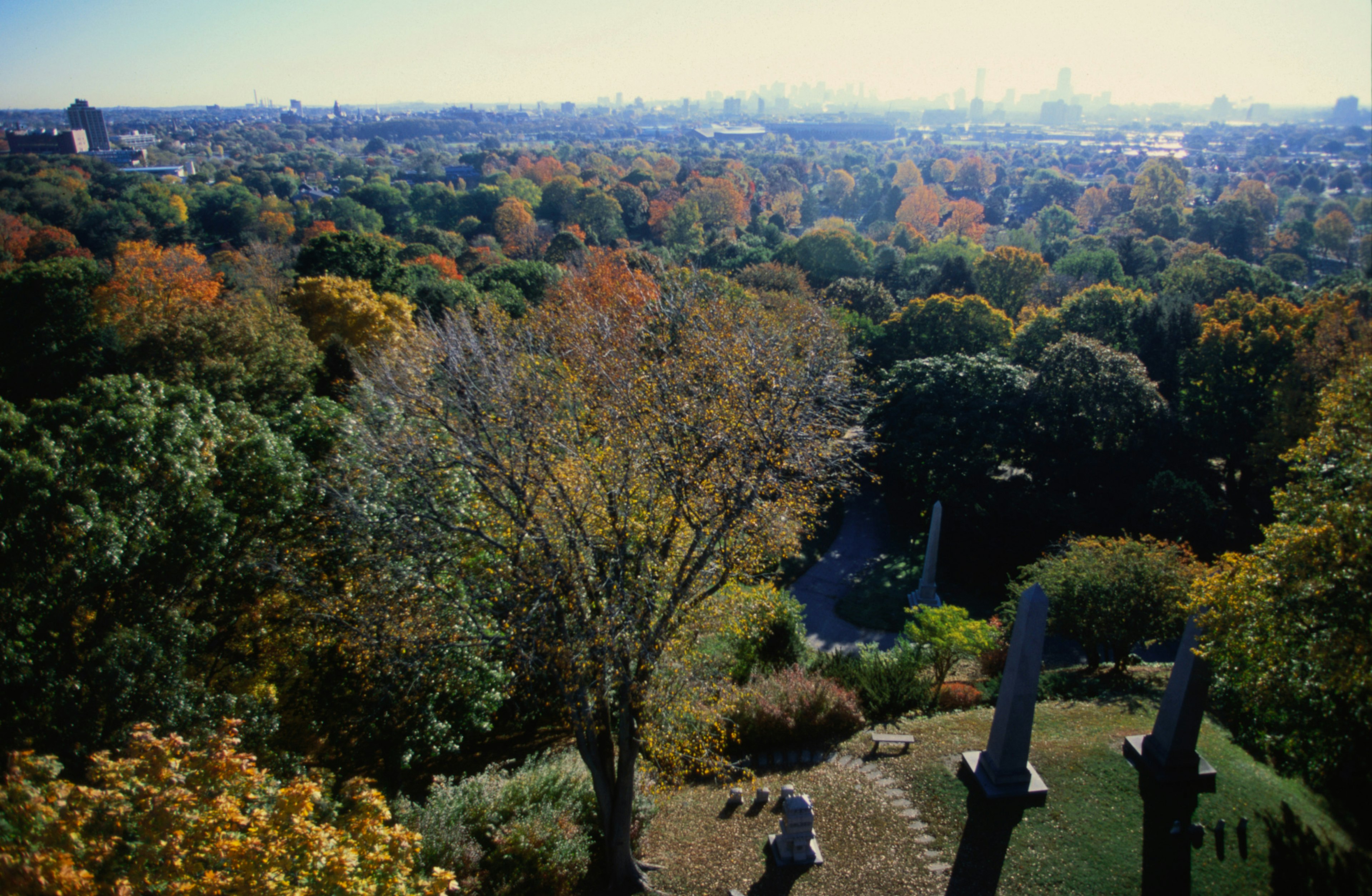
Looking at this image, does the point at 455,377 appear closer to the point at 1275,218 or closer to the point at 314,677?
the point at 314,677

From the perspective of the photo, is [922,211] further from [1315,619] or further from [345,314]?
[1315,619]

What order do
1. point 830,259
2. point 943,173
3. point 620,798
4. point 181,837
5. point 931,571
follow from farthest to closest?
point 943,173 → point 830,259 → point 931,571 → point 620,798 → point 181,837

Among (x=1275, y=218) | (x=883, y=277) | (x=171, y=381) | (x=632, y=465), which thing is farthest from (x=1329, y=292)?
(x=1275, y=218)

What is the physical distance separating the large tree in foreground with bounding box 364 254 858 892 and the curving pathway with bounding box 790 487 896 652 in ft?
26.3

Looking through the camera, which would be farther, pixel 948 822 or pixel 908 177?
pixel 908 177

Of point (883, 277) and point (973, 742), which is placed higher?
point (883, 277)

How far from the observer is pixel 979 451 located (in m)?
23.6

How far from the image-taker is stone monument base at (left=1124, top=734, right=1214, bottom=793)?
1061 centimetres

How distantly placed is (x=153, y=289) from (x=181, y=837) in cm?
2845

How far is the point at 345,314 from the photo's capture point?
27031 mm

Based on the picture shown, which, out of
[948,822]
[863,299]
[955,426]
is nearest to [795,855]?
[948,822]

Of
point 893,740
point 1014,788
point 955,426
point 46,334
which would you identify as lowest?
point 893,740

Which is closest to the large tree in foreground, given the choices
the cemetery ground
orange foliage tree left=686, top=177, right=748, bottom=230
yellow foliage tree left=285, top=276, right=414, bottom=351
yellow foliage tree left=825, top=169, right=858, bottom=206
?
the cemetery ground

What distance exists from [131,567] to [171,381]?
41.7 feet
